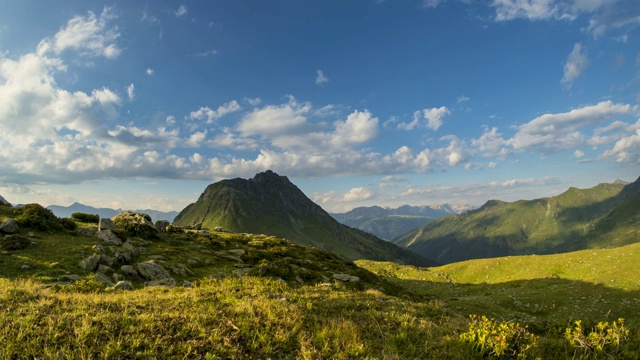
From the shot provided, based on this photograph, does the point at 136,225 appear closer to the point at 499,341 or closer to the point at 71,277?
the point at 71,277

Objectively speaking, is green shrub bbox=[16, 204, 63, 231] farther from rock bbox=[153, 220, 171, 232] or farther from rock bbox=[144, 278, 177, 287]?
rock bbox=[144, 278, 177, 287]

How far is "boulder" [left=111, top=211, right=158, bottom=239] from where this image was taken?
109 ft

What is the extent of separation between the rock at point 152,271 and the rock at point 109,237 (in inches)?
306

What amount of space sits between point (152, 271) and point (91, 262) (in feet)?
12.1

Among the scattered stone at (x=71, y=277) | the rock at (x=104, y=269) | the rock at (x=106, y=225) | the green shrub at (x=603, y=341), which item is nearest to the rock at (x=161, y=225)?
the rock at (x=106, y=225)

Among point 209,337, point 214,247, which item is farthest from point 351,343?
point 214,247

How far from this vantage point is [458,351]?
939 centimetres

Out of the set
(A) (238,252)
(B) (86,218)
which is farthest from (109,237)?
(B) (86,218)

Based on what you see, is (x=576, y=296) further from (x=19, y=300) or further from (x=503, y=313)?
(x=19, y=300)

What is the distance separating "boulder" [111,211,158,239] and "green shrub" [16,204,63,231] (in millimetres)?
5488

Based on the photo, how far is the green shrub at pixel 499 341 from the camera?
9117 mm

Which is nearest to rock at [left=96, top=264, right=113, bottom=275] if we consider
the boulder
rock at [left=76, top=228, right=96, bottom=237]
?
rock at [left=76, top=228, right=96, bottom=237]

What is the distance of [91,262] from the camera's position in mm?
20000

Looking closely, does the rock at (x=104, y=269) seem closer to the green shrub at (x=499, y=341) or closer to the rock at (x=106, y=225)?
the rock at (x=106, y=225)
